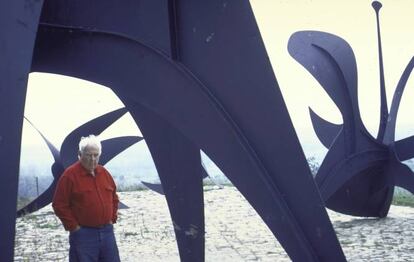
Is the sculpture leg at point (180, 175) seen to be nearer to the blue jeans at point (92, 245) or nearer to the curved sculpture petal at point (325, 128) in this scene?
the blue jeans at point (92, 245)

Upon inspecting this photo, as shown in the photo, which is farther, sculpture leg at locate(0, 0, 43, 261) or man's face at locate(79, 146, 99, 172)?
man's face at locate(79, 146, 99, 172)

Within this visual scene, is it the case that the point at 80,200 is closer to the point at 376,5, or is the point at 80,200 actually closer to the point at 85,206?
the point at 85,206

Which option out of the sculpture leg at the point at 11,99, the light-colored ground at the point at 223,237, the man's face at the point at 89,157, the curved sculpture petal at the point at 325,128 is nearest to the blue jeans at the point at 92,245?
the man's face at the point at 89,157

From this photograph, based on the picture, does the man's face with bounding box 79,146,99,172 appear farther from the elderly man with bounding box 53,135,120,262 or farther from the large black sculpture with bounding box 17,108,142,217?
the large black sculpture with bounding box 17,108,142,217

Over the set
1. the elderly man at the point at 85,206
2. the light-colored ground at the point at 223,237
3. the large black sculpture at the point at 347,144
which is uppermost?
the large black sculpture at the point at 347,144

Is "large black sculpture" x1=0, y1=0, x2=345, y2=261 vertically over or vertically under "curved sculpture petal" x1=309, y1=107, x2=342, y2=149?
under

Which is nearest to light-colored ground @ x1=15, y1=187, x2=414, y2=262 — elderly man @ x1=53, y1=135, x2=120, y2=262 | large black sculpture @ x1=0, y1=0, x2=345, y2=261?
large black sculpture @ x1=0, y1=0, x2=345, y2=261

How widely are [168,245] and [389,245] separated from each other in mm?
3722

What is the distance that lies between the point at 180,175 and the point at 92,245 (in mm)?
2257

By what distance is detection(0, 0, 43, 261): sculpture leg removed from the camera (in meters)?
4.21

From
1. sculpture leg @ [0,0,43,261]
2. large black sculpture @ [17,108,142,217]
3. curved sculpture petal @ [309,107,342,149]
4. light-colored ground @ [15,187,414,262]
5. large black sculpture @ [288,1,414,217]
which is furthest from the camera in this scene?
curved sculpture petal @ [309,107,342,149]

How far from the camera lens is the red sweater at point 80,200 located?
15.7 feet

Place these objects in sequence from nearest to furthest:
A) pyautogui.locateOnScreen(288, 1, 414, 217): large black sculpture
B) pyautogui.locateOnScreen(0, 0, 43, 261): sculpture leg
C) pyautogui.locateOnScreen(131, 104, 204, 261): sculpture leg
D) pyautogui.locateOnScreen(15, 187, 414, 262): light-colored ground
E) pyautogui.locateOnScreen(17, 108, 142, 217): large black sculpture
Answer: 1. pyautogui.locateOnScreen(0, 0, 43, 261): sculpture leg
2. pyautogui.locateOnScreen(131, 104, 204, 261): sculpture leg
3. pyautogui.locateOnScreen(15, 187, 414, 262): light-colored ground
4. pyautogui.locateOnScreen(288, 1, 414, 217): large black sculpture
5. pyautogui.locateOnScreen(17, 108, 142, 217): large black sculpture

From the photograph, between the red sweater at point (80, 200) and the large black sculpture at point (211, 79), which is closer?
the red sweater at point (80, 200)
